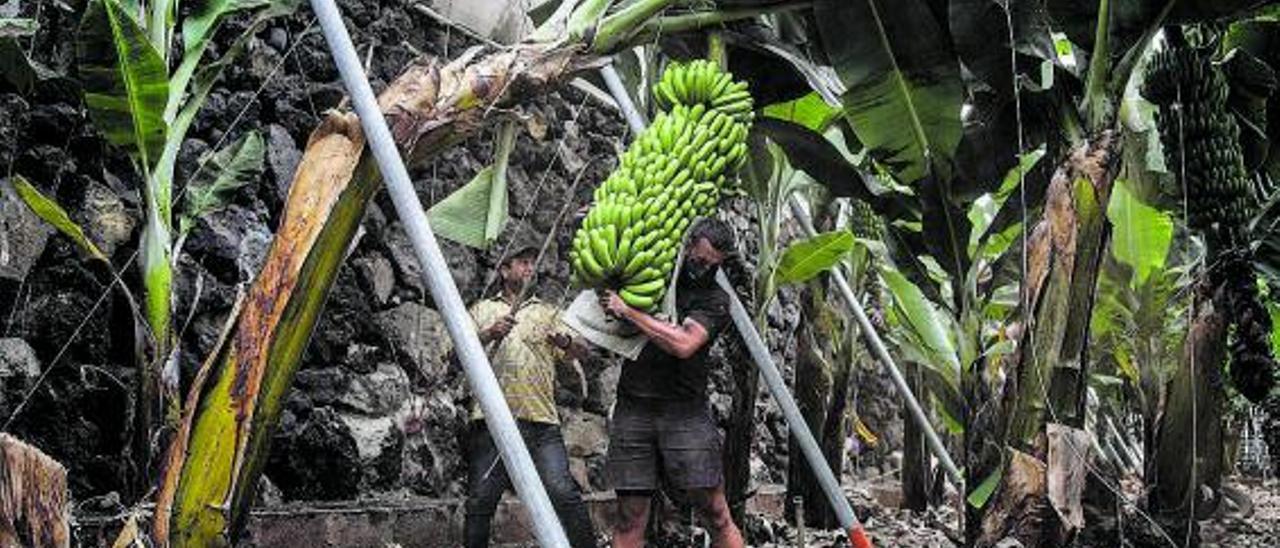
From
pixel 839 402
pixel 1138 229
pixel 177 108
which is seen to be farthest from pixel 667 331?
pixel 839 402

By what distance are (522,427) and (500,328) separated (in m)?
0.41

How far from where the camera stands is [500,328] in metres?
3.14

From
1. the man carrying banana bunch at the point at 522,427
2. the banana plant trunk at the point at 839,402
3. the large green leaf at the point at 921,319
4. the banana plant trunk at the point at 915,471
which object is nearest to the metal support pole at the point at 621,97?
the man carrying banana bunch at the point at 522,427

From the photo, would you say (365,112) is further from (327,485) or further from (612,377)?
(612,377)

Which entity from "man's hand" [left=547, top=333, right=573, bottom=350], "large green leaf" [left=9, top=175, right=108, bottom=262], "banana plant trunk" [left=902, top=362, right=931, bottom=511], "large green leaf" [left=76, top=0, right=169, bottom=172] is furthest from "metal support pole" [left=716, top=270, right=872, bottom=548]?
"banana plant trunk" [left=902, top=362, right=931, bottom=511]

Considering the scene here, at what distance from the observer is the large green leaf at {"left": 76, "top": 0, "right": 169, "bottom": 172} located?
2439 mm

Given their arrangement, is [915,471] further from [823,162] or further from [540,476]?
[540,476]

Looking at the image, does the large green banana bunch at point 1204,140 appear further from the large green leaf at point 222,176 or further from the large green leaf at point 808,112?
the large green leaf at point 222,176

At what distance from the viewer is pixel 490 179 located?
3146mm

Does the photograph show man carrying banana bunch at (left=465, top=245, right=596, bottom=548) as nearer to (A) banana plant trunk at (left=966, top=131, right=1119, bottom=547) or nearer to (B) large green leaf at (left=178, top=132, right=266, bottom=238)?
(B) large green leaf at (left=178, top=132, right=266, bottom=238)

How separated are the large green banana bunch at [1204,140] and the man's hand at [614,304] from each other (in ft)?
5.99

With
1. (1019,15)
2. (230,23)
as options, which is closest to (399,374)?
(230,23)

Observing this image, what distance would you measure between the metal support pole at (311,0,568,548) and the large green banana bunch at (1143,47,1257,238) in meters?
2.36

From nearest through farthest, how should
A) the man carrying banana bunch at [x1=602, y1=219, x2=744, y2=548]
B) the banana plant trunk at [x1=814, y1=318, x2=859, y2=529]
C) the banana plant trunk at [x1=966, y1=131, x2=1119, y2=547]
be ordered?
the banana plant trunk at [x1=966, y1=131, x2=1119, y2=547], the man carrying banana bunch at [x1=602, y1=219, x2=744, y2=548], the banana plant trunk at [x1=814, y1=318, x2=859, y2=529]
